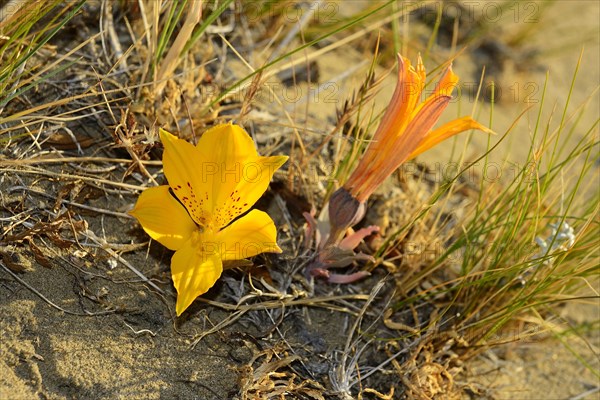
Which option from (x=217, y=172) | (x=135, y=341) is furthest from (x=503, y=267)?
(x=135, y=341)

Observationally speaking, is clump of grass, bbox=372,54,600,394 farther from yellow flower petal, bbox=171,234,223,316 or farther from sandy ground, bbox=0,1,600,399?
yellow flower petal, bbox=171,234,223,316

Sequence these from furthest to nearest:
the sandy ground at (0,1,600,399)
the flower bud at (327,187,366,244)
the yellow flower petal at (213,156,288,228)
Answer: the flower bud at (327,187,366,244)
the yellow flower petal at (213,156,288,228)
the sandy ground at (0,1,600,399)

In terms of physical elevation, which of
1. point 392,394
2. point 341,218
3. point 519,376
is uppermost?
point 341,218

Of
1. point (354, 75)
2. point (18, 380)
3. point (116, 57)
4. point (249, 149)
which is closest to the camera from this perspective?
point (18, 380)

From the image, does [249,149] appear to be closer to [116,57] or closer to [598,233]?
[116,57]

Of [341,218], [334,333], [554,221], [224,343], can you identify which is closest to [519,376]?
[554,221]

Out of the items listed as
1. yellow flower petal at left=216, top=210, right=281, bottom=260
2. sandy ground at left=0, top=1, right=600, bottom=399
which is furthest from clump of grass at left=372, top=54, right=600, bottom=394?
yellow flower petal at left=216, top=210, right=281, bottom=260

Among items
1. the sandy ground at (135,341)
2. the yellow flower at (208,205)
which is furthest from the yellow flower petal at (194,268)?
the sandy ground at (135,341)
